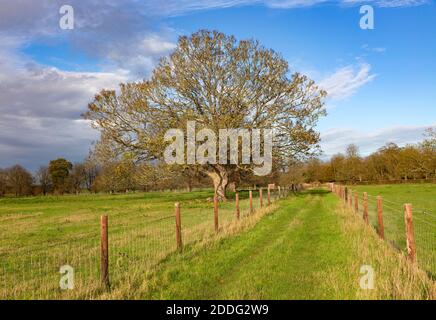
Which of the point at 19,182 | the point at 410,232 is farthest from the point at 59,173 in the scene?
the point at 410,232

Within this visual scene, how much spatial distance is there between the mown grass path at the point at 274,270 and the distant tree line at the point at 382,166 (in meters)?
67.5

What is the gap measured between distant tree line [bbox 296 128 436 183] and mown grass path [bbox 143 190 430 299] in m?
67.5

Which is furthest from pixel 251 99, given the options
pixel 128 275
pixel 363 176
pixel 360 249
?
pixel 363 176

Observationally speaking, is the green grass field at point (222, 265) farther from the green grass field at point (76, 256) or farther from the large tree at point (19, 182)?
the large tree at point (19, 182)

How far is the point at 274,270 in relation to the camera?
343 inches

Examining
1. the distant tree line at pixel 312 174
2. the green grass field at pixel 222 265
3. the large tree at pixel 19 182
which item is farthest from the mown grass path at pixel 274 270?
the large tree at pixel 19 182

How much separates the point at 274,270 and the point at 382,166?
104m

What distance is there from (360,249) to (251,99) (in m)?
24.3

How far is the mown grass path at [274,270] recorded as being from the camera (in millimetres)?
6996

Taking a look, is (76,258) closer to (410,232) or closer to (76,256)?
(76,256)

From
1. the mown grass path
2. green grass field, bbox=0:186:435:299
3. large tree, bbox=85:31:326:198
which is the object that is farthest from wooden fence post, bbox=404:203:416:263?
large tree, bbox=85:31:326:198

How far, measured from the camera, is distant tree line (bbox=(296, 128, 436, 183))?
261 ft

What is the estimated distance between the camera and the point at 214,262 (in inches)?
373
